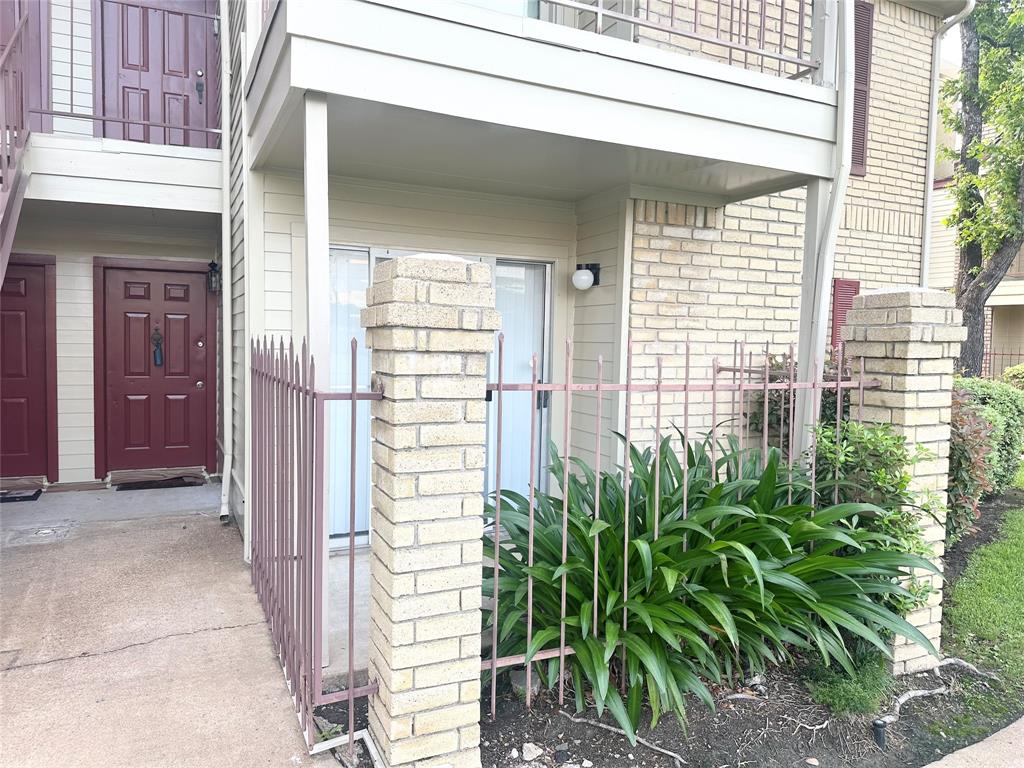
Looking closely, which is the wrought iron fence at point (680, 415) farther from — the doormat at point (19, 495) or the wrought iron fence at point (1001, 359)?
the wrought iron fence at point (1001, 359)

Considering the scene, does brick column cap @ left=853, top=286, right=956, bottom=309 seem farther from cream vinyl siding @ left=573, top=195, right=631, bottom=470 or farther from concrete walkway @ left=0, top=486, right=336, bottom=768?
concrete walkway @ left=0, top=486, right=336, bottom=768

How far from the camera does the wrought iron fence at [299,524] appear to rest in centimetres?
229

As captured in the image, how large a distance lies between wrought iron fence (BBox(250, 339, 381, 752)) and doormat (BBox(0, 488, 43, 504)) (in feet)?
11.0

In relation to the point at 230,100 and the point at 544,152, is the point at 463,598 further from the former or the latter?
the point at 230,100

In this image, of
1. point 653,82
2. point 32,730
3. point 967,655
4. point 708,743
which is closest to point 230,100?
point 653,82

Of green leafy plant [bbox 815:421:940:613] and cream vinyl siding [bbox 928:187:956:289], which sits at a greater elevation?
cream vinyl siding [bbox 928:187:956:289]

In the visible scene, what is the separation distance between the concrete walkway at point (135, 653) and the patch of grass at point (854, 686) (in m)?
1.98

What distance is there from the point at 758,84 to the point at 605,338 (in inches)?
75.5

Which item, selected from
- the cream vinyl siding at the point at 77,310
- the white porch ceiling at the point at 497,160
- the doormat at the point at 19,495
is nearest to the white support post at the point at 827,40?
the white porch ceiling at the point at 497,160

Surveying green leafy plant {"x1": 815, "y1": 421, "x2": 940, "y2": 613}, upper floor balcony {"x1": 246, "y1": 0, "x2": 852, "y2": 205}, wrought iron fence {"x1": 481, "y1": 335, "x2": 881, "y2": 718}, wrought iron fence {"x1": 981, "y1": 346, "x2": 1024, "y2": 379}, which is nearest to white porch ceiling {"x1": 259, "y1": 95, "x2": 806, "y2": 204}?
upper floor balcony {"x1": 246, "y1": 0, "x2": 852, "y2": 205}

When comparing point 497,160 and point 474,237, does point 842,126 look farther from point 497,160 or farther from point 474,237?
point 474,237

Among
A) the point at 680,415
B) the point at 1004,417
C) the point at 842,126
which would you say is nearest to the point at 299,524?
the point at 680,415

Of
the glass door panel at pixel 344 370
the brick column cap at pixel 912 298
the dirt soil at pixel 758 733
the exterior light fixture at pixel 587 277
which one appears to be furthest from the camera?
the exterior light fixture at pixel 587 277

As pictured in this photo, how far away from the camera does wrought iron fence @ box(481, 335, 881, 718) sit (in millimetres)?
2523
